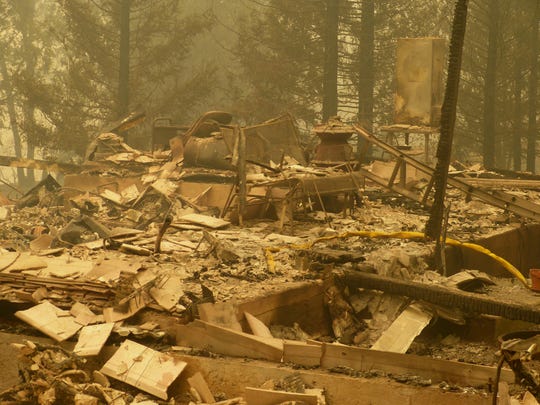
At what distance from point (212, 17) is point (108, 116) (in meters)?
5.06

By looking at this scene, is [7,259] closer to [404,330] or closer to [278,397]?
[278,397]

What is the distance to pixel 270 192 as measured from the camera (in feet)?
41.8

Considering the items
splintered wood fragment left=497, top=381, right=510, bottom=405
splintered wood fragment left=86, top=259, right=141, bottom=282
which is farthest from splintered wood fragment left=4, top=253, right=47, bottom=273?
splintered wood fragment left=497, top=381, right=510, bottom=405

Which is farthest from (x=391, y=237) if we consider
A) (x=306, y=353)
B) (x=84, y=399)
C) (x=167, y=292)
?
(x=84, y=399)

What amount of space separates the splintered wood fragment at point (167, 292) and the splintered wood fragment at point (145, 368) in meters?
0.89

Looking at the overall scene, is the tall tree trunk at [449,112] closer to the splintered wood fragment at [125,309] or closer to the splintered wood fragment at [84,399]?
the splintered wood fragment at [125,309]

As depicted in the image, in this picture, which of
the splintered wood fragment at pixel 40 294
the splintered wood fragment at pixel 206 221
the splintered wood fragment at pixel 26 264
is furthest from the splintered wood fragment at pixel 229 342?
the splintered wood fragment at pixel 206 221

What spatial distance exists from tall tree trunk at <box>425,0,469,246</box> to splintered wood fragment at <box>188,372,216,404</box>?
4760mm

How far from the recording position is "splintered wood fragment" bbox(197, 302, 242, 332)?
7543mm

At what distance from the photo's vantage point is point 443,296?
8.70m

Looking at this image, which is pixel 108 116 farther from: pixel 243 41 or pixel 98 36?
pixel 243 41

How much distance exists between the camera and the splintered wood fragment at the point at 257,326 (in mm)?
Result: 7758

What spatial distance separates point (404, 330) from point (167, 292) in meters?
2.72

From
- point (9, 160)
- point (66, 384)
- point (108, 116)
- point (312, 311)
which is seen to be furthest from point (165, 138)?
point (66, 384)
